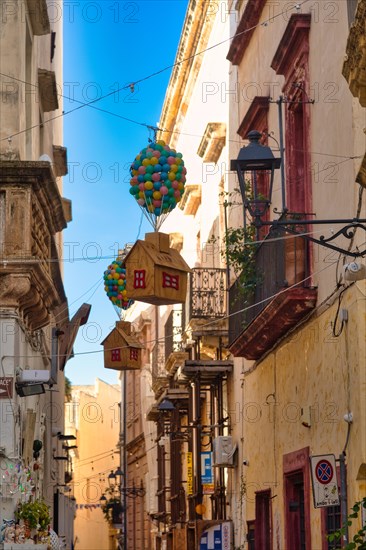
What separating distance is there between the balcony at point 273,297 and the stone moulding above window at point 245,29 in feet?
13.5

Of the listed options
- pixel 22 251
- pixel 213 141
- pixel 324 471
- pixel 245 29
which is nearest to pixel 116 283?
pixel 22 251

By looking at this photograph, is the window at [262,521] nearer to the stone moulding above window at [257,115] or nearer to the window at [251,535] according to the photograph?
the window at [251,535]

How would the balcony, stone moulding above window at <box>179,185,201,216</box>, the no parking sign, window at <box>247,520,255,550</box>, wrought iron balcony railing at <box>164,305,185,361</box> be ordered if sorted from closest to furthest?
the no parking sign, the balcony, window at <box>247,520,255,550</box>, wrought iron balcony railing at <box>164,305,185,361</box>, stone moulding above window at <box>179,185,201,216</box>

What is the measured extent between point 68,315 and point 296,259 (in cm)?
1197

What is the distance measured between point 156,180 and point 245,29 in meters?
6.33

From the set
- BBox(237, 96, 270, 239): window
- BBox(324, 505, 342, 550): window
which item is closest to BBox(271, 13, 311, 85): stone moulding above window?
BBox(237, 96, 270, 239): window

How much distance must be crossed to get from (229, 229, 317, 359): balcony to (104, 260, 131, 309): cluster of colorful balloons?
1.63m

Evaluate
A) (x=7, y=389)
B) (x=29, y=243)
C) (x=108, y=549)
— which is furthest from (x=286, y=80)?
(x=108, y=549)

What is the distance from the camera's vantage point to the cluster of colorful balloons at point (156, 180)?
1341 centimetres

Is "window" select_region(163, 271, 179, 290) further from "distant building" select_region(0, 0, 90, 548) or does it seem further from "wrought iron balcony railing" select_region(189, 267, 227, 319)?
"wrought iron balcony railing" select_region(189, 267, 227, 319)

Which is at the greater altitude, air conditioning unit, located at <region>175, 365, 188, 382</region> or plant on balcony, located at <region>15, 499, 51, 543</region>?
air conditioning unit, located at <region>175, 365, 188, 382</region>

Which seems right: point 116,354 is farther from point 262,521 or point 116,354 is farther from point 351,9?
point 351,9

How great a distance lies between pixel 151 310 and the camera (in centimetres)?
3738

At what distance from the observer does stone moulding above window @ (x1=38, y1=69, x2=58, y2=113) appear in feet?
64.1
